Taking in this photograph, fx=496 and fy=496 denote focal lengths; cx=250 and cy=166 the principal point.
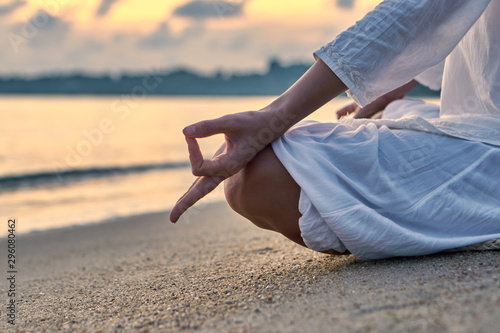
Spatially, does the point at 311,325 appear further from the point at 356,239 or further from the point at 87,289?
the point at 87,289

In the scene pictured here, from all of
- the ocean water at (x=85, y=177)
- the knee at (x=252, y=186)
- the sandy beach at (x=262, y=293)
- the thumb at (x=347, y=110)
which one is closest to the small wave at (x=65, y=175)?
the ocean water at (x=85, y=177)

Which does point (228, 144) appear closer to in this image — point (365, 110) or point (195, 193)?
point (195, 193)

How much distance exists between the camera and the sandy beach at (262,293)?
1.16 metres

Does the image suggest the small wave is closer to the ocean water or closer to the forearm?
the ocean water

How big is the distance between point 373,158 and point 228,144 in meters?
0.44

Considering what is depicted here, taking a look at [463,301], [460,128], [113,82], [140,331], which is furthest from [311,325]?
[113,82]

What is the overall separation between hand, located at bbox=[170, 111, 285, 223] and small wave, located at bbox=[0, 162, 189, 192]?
7.64 metres

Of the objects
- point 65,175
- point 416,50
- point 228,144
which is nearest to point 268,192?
point 228,144

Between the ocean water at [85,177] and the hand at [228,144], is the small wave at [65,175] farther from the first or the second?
the hand at [228,144]

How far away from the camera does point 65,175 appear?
30.6 feet

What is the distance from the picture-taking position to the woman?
1.44 metres

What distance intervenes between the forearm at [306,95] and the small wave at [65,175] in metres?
7.78

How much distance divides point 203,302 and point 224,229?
2477 millimetres

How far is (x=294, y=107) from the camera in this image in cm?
149
